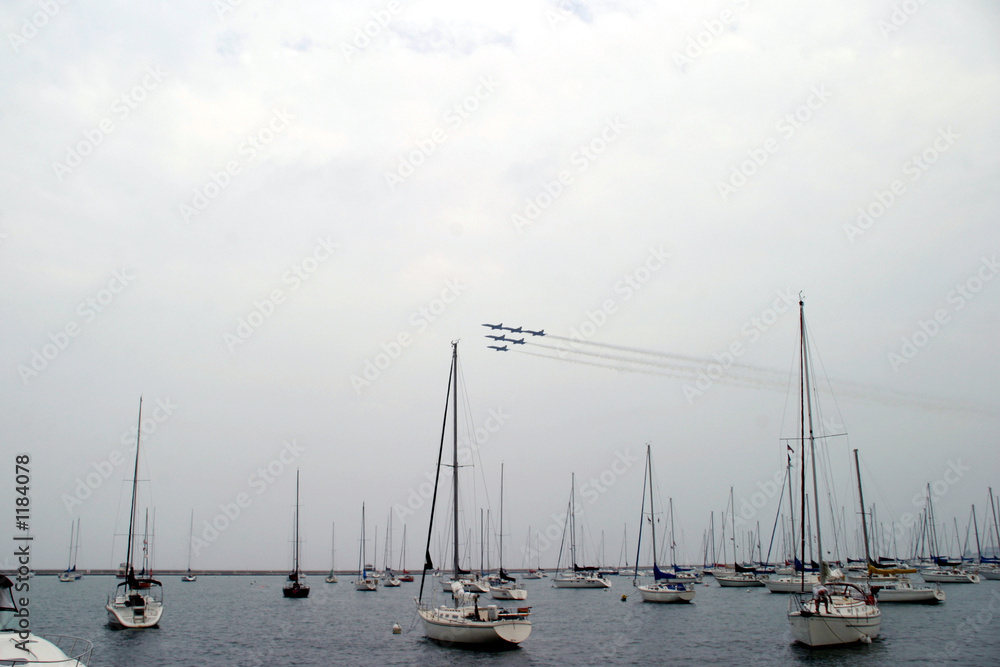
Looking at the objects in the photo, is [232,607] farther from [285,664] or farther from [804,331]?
[804,331]

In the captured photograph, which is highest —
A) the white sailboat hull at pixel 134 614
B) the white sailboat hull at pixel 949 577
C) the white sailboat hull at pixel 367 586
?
the white sailboat hull at pixel 134 614

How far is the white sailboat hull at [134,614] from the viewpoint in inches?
1970

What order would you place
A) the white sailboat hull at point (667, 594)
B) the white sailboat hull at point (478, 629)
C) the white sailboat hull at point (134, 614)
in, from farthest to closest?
the white sailboat hull at point (667, 594), the white sailboat hull at point (134, 614), the white sailboat hull at point (478, 629)

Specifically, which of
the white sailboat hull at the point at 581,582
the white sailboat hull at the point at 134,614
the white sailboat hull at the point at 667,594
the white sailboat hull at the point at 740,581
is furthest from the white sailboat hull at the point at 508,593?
the white sailboat hull at the point at 740,581

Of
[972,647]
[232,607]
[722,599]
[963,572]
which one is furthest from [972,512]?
[232,607]

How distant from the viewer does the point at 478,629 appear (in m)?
37.6

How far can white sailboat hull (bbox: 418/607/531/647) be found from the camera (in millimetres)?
37562

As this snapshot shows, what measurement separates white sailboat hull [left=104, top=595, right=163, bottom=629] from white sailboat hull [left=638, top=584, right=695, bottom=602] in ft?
156

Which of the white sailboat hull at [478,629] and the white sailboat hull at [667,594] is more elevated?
the white sailboat hull at [478,629]

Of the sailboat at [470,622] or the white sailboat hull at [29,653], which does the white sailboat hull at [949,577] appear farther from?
the white sailboat hull at [29,653]

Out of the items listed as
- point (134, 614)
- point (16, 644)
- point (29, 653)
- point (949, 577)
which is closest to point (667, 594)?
point (134, 614)

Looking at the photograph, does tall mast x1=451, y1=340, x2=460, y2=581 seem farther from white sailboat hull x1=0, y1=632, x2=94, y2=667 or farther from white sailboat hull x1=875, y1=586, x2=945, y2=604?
white sailboat hull x1=875, y1=586, x2=945, y2=604

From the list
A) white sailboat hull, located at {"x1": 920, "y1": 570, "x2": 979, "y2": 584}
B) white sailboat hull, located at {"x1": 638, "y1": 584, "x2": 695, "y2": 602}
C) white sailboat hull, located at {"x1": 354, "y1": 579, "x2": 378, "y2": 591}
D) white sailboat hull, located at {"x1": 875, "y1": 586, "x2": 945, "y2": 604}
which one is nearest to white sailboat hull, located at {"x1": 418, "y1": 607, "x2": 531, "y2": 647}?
white sailboat hull, located at {"x1": 638, "y1": 584, "x2": 695, "y2": 602}

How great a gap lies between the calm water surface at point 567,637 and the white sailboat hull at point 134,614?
2.12 ft
